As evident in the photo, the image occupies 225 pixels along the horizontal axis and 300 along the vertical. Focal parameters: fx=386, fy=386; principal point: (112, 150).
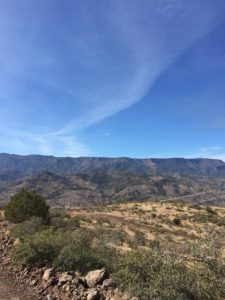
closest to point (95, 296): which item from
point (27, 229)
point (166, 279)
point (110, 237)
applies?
point (166, 279)

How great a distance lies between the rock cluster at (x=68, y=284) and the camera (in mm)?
11094

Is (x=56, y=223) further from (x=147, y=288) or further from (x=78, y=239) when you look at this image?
(x=147, y=288)

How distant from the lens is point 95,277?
12.1m

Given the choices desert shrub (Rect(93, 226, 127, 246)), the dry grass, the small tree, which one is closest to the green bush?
desert shrub (Rect(93, 226, 127, 246))

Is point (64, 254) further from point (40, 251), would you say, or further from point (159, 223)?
point (159, 223)

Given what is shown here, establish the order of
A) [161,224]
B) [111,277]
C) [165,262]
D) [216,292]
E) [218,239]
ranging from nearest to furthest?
[216,292] → [218,239] → [165,262] → [111,277] → [161,224]

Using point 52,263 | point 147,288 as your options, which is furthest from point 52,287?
point 147,288

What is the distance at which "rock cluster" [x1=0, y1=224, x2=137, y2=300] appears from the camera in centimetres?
1109

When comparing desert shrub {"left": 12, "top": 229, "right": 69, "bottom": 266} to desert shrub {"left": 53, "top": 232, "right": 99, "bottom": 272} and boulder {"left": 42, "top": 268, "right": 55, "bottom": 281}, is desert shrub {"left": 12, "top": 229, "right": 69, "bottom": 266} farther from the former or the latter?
boulder {"left": 42, "top": 268, "right": 55, "bottom": 281}

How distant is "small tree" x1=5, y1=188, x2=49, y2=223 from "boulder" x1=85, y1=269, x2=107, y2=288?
605 inches

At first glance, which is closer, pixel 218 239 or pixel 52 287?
pixel 218 239

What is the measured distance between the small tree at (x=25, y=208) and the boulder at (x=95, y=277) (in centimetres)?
1536

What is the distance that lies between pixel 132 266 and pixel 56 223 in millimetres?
16877

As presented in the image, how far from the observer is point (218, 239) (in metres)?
10.2
